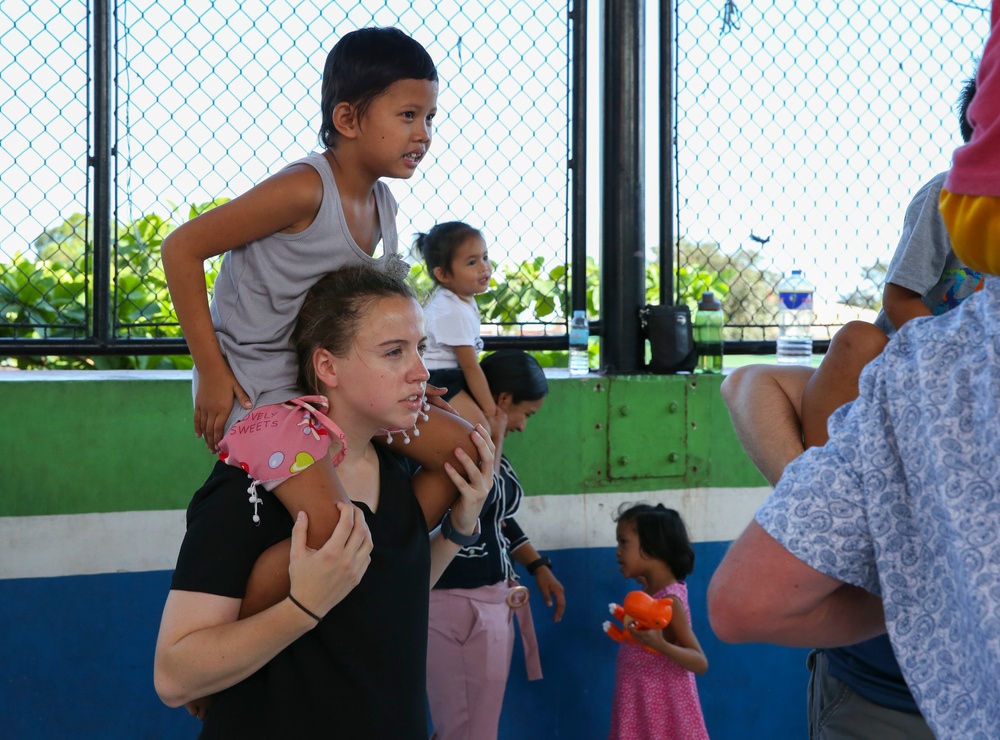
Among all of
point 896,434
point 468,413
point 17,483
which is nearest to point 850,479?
point 896,434

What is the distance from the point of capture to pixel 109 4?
2969mm

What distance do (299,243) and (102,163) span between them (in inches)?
59.2

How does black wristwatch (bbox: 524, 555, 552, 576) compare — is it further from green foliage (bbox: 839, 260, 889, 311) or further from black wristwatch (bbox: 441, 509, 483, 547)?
green foliage (bbox: 839, 260, 889, 311)

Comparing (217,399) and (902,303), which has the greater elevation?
(902,303)

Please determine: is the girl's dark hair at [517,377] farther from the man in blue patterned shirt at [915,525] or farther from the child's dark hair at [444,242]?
the man in blue patterned shirt at [915,525]

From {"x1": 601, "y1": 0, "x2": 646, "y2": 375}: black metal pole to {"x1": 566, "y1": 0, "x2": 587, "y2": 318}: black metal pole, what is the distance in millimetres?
76

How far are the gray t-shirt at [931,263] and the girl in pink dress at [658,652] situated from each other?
1.55m

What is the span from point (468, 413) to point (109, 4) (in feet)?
5.31

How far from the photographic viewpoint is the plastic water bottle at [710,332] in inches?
135

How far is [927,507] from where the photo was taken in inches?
33.3

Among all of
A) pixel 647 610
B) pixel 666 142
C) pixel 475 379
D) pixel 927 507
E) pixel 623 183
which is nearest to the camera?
pixel 927 507

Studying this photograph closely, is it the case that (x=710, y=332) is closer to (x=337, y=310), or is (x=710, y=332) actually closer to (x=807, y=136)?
(x=807, y=136)

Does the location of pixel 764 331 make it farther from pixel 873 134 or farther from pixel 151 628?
pixel 151 628

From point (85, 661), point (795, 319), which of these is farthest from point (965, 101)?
point (85, 661)
